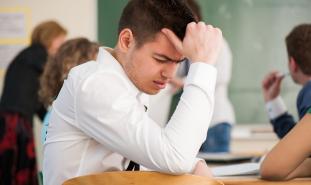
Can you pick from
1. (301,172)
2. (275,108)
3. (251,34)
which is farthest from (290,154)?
(251,34)

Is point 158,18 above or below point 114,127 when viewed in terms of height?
above

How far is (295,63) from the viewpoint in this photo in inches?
97.3

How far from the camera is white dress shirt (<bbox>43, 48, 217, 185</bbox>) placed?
1.35 metres

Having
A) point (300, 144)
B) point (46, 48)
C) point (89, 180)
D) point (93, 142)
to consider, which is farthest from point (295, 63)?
point (46, 48)

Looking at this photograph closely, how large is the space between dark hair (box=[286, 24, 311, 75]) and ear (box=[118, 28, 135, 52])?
3.60 ft

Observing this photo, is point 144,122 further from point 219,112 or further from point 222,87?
point 222,87

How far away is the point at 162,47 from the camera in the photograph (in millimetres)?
1460

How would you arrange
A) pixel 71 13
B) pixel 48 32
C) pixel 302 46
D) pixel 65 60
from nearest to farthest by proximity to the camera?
pixel 302 46
pixel 65 60
pixel 48 32
pixel 71 13

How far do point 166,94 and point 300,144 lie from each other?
1.87m

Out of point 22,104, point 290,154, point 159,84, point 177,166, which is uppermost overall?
point 159,84

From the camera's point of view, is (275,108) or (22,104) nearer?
(275,108)

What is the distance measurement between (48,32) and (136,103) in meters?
3.44

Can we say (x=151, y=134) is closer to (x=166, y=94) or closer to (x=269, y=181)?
(x=269, y=181)

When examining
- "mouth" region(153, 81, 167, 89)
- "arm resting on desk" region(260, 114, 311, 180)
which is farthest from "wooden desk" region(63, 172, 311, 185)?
"arm resting on desk" region(260, 114, 311, 180)
